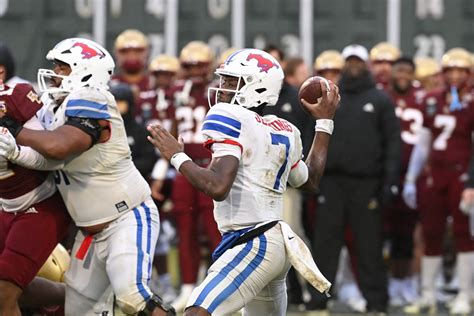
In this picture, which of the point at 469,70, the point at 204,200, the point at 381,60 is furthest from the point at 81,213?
the point at 381,60

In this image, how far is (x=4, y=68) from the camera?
22.6ft

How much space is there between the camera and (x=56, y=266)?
22.3 feet

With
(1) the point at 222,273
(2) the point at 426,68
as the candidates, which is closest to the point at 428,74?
(2) the point at 426,68

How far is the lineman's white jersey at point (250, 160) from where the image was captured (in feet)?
18.0

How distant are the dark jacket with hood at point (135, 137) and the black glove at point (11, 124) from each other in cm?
301

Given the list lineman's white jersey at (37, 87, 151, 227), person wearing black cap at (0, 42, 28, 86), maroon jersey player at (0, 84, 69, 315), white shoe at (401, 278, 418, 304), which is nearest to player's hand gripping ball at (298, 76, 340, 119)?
lineman's white jersey at (37, 87, 151, 227)

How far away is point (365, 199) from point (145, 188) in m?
2.82

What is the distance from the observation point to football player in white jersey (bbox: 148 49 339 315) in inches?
213

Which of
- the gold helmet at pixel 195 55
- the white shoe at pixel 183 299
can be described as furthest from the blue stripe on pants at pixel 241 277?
the gold helmet at pixel 195 55

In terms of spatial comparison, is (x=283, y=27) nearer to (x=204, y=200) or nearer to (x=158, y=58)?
(x=158, y=58)

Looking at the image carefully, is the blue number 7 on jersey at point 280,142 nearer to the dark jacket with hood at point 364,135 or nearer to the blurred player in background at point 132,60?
the dark jacket with hood at point 364,135

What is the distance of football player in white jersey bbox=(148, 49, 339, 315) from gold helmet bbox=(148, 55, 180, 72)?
15.3 feet

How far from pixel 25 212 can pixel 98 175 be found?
39 cm

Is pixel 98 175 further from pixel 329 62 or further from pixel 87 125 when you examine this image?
pixel 329 62
